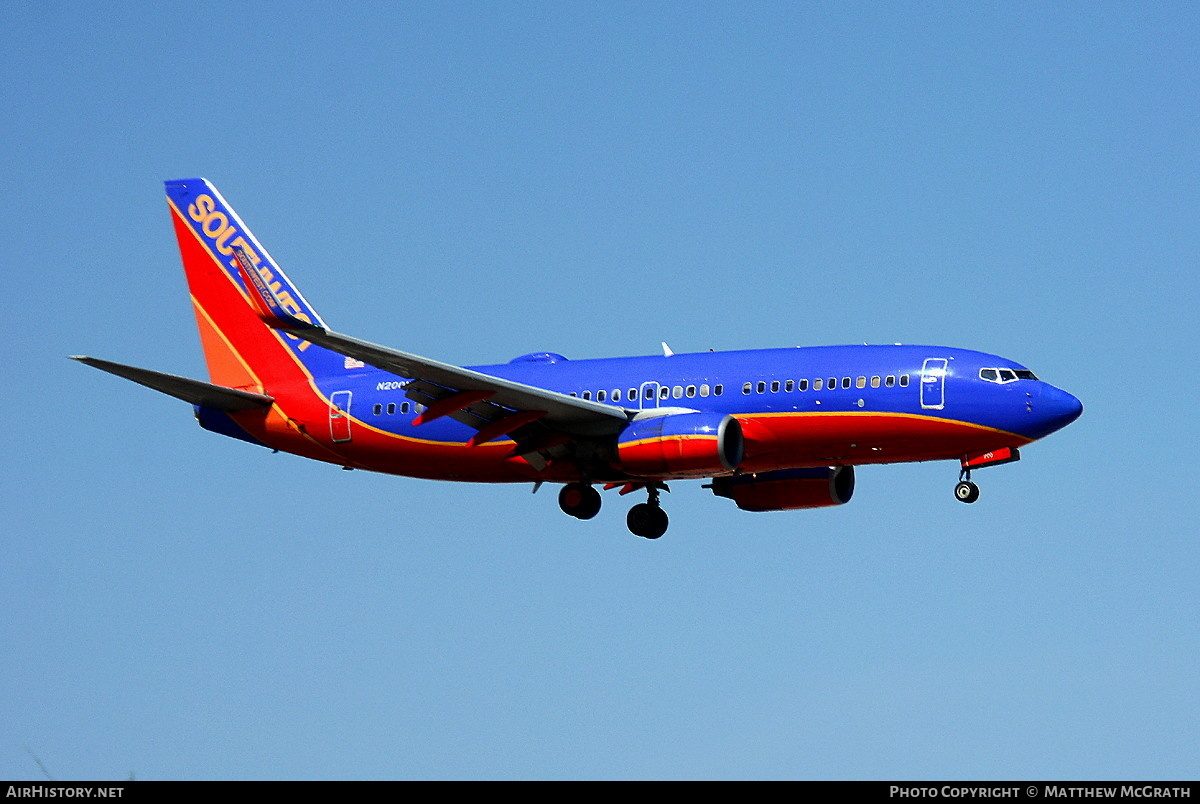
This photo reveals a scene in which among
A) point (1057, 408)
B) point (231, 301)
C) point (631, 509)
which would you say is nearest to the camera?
point (1057, 408)

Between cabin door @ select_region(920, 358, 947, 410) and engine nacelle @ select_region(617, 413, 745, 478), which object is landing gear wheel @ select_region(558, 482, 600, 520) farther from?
cabin door @ select_region(920, 358, 947, 410)

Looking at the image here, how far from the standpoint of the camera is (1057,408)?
48.6 meters

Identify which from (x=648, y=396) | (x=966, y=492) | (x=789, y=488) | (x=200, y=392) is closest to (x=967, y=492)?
(x=966, y=492)

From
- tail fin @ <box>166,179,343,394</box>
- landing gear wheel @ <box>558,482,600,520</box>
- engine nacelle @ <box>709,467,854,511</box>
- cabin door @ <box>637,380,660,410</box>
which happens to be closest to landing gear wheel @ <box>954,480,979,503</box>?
engine nacelle @ <box>709,467,854,511</box>

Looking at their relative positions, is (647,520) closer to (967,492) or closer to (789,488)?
(789,488)

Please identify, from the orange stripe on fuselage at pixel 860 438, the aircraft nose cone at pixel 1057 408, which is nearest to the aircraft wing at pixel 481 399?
the orange stripe on fuselage at pixel 860 438

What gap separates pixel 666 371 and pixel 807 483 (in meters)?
6.29

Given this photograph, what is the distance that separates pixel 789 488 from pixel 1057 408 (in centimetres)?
977

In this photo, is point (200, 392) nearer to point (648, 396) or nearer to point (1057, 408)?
point (648, 396)

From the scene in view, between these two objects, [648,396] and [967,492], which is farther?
[648,396]

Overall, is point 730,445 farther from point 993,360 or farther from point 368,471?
point 368,471

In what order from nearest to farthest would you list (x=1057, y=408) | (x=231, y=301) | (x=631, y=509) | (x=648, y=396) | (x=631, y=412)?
(x=1057, y=408) < (x=631, y=412) < (x=648, y=396) < (x=631, y=509) < (x=231, y=301)

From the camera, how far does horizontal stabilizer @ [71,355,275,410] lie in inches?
2080

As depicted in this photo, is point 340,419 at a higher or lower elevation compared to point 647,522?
higher
